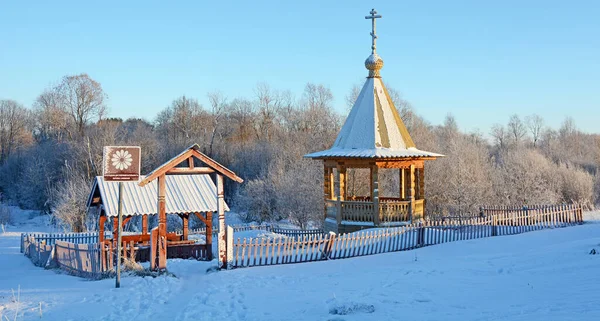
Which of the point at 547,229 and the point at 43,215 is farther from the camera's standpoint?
the point at 43,215

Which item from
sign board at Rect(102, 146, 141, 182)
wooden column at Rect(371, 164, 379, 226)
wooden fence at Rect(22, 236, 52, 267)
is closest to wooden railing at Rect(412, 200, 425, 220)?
wooden column at Rect(371, 164, 379, 226)

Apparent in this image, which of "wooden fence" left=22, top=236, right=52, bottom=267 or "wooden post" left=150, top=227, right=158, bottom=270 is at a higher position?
"wooden post" left=150, top=227, right=158, bottom=270

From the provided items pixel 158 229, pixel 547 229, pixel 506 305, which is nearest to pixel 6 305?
pixel 158 229

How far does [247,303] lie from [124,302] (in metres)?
2.38

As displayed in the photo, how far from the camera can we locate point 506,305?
8.65 meters

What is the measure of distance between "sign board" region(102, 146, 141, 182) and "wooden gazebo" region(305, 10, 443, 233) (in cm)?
949

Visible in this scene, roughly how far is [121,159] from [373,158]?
10328 mm

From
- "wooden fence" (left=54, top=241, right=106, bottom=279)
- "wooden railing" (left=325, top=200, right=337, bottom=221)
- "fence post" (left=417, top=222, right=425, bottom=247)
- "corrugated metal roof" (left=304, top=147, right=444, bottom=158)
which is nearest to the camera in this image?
"wooden fence" (left=54, top=241, right=106, bottom=279)

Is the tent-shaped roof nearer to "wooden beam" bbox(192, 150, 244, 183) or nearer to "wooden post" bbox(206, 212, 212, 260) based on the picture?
"wooden post" bbox(206, 212, 212, 260)

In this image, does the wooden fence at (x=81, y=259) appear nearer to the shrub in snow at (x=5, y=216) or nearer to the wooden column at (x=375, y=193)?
→ the wooden column at (x=375, y=193)

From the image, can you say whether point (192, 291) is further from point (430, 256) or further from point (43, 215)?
point (43, 215)

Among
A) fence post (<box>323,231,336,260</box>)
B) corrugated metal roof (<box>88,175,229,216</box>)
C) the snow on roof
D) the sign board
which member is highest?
the snow on roof

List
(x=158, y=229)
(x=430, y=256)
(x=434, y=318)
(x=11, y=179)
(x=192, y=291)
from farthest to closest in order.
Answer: (x=11, y=179), (x=430, y=256), (x=158, y=229), (x=192, y=291), (x=434, y=318)

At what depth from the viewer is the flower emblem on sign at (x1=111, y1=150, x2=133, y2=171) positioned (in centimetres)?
1131
